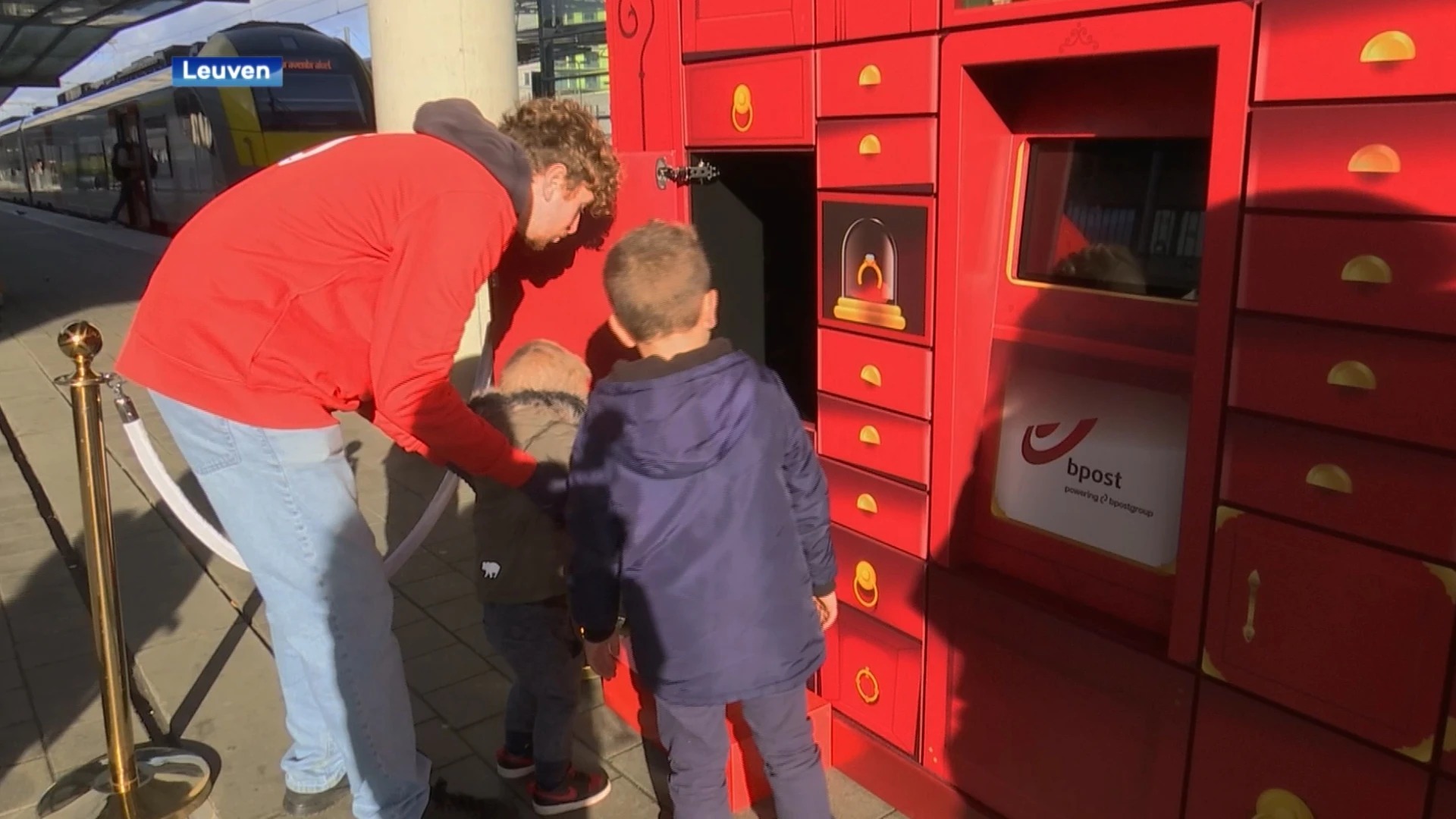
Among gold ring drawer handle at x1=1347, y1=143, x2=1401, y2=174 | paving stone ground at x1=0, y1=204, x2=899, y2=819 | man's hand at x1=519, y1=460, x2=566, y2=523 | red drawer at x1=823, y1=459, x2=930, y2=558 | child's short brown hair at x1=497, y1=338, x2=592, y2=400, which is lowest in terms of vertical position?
paving stone ground at x1=0, y1=204, x2=899, y2=819

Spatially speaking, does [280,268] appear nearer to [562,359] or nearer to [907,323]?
[562,359]

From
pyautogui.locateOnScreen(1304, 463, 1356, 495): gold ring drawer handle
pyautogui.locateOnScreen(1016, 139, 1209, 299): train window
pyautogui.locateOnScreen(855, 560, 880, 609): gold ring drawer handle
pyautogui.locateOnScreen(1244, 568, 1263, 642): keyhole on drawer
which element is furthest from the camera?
pyautogui.locateOnScreen(855, 560, 880, 609): gold ring drawer handle

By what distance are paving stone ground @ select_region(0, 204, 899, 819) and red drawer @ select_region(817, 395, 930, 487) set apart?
3.05ft

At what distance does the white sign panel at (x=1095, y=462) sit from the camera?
214 cm

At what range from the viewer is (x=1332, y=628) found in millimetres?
1805

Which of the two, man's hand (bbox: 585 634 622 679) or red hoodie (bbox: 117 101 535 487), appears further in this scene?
man's hand (bbox: 585 634 622 679)

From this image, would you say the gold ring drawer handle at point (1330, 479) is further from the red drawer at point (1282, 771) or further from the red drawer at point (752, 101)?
the red drawer at point (752, 101)

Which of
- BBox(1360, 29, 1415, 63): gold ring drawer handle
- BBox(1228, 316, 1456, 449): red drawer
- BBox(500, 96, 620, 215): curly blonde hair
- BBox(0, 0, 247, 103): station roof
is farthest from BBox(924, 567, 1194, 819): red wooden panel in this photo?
BBox(0, 0, 247, 103): station roof

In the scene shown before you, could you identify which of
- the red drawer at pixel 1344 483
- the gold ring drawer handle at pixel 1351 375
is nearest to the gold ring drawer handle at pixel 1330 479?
the red drawer at pixel 1344 483

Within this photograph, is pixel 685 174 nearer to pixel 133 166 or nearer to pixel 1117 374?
pixel 1117 374

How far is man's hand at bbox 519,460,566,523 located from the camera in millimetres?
2426

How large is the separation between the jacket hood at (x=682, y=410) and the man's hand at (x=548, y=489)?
1.09ft

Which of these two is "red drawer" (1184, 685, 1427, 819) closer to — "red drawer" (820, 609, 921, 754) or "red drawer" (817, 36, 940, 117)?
"red drawer" (820, 609, 921, 754)

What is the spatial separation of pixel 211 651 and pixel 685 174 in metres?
2.48
